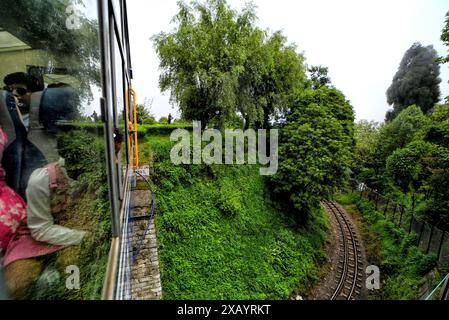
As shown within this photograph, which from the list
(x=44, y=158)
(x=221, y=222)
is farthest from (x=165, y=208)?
(x=44, y=158)

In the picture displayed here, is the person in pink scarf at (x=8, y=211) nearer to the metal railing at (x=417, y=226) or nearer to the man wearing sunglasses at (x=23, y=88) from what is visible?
the man wearing sunglasses at (x=23, y=88)

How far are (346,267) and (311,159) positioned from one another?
583 cm

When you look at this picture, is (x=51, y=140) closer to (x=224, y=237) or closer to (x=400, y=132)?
(x=224, y=237)

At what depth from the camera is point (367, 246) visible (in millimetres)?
13531

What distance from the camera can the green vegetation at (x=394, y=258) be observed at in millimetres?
10140

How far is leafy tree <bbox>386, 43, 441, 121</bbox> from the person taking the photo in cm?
2514

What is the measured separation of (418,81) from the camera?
2547cm

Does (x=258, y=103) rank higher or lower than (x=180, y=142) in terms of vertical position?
higher

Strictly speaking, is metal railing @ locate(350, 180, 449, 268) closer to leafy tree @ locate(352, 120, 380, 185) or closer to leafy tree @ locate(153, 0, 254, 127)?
leafy tree @ locate(352, 120, 380, 185)

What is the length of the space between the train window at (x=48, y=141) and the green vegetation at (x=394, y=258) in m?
12.2

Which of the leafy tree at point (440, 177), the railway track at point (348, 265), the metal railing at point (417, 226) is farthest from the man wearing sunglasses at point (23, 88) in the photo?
the metal railing at point (417, 226)

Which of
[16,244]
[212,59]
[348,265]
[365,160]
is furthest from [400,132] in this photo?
[16,244]
